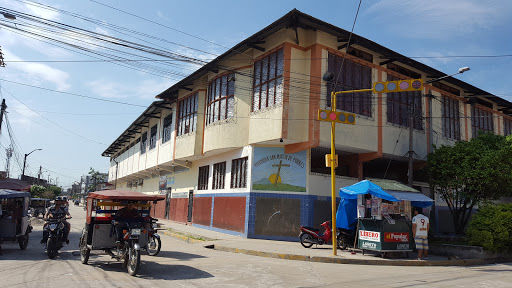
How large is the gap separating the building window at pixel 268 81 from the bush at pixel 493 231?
945cm

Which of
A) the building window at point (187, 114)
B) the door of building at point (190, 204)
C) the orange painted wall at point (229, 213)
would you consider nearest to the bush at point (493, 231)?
the orange painted wall at point (229, 213)

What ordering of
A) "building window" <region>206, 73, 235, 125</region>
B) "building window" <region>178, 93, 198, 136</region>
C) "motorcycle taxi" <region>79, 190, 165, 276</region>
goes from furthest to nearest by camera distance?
1. "building window" <region>178, 93, 198, 136</region>
2. "building window" <region>206, 73, 235, 125</region>
3. "motorcycle taxi" <region>79, 190, 165, 276</region>

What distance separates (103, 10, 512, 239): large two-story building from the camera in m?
16.5

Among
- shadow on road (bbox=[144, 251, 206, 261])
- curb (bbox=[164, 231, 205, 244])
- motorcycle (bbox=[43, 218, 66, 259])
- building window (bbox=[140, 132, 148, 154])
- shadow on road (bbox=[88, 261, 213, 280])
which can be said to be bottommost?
curb (bbox=[164, 231, 205, 244])

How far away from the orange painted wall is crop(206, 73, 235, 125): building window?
4512mm

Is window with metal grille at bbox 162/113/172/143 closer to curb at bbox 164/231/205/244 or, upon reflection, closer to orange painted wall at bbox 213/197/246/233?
orange painted wall at bbox 213/197/246/233

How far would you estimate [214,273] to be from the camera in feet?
28.0

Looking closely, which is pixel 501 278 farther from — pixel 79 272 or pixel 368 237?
pixel 79 272

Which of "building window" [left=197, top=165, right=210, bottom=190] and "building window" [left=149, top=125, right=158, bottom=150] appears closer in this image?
"building window" [left=197, top=165, right=210, bottom=190]

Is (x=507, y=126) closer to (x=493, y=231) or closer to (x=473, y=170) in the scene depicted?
(x=473, y=170)

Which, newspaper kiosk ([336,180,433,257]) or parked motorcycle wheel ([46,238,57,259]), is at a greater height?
newspaper kiosk ([336,180,433,257])

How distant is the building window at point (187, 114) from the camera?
23344 millimetres

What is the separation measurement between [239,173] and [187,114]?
7548 millimetres

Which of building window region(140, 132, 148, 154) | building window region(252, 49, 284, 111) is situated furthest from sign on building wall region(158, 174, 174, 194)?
building window region(252, 49, 284, 111)
